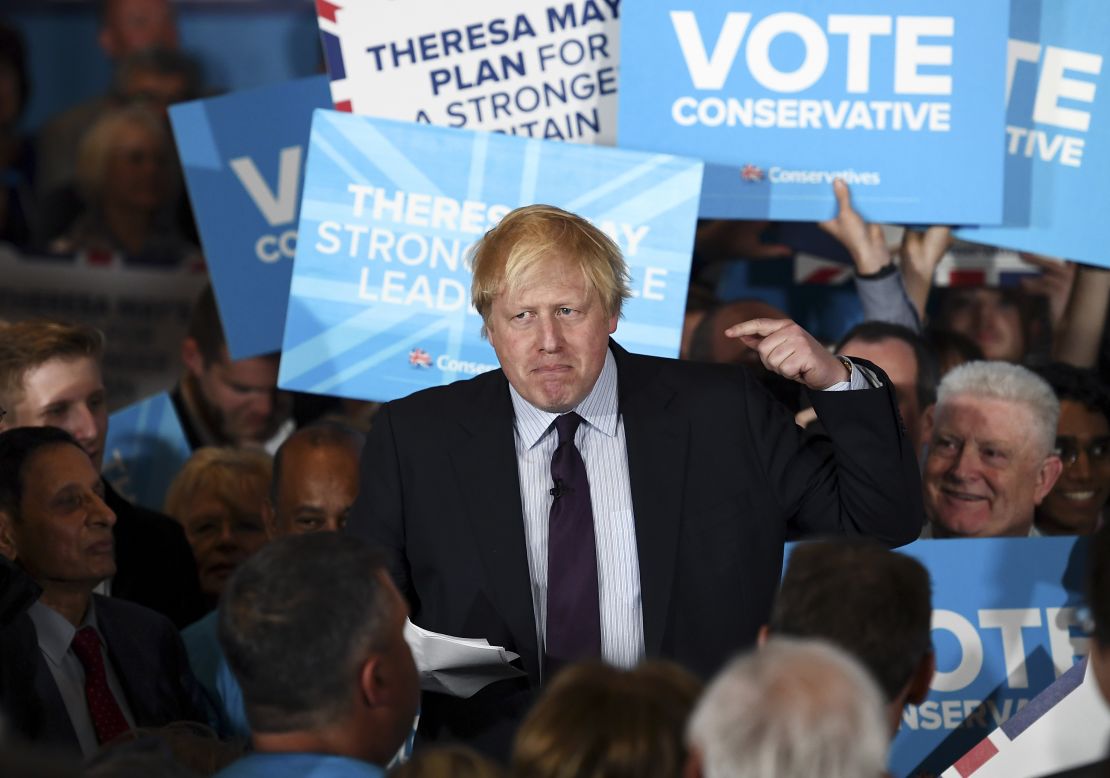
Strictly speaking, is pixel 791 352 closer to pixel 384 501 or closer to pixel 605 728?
pixel 384 501

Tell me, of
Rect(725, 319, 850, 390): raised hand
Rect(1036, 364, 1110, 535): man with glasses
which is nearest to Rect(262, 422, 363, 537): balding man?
Rect(725, 319, 850, 390): raised hand

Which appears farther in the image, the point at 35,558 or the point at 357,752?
the point at 35,558

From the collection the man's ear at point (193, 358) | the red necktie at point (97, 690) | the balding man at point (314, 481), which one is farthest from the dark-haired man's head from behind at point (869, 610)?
the man's ear at point (193, 358)

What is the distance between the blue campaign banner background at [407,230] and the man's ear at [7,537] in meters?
0.80

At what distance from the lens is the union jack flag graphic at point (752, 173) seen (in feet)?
13.2

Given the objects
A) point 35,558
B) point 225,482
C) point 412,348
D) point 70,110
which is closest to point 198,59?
point 70,110

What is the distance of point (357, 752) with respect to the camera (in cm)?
227

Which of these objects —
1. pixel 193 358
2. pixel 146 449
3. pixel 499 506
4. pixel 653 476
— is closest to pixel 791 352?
pixel 653 476

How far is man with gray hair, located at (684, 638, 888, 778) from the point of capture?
174cm

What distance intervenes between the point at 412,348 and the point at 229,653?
5.84ft

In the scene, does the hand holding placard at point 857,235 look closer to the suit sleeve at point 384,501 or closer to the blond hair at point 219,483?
the suit sleeve at point 384,501

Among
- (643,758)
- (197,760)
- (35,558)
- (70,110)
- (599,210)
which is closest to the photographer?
(643,758)

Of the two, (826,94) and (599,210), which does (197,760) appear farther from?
(826,94)

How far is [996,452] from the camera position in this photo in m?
4.08
